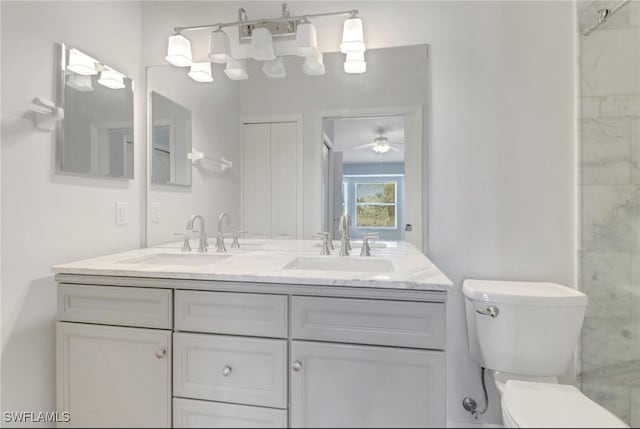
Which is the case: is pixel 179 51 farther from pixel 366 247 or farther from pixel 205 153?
pixel 366 247

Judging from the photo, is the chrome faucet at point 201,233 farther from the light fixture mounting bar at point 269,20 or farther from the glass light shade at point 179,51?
the light fixture mounting bar at point 269,20

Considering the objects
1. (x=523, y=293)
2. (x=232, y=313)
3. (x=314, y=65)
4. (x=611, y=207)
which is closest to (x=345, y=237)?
(x=232, y=313)

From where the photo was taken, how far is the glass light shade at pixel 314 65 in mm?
1660

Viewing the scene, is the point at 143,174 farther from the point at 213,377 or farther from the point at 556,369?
the point at 556,369

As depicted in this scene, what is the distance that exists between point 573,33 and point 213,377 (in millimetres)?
2017

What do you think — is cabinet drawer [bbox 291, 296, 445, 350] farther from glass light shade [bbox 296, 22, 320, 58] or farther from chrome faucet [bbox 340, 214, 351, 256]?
glass light shade [bbox 296, 22, 320, 58]

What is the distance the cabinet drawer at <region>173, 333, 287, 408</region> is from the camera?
106cm

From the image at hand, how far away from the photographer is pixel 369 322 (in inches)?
40.0

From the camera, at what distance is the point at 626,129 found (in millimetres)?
1388

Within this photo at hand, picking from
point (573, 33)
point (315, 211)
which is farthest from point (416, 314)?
point (573, 33)

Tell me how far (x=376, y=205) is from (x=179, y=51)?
1266 mm

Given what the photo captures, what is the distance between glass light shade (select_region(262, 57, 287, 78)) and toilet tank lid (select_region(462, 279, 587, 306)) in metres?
1.33

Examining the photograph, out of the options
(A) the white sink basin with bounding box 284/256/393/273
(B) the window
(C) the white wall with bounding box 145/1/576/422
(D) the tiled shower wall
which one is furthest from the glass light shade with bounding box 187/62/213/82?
(D) the tiled shower wall

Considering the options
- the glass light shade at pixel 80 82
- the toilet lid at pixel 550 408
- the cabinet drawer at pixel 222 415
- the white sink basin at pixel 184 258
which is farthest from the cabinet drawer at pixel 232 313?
the glass light shade at pixel 80 82
